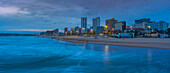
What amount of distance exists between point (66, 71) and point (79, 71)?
960 millimetres

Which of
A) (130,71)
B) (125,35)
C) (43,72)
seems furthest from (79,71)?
(125,35)

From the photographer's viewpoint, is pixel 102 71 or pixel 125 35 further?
pixel 125 35

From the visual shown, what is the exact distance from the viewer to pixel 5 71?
32.8 ft

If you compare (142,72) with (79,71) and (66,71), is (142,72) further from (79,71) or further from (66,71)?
(66,71)

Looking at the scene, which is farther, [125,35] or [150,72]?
[125,35]

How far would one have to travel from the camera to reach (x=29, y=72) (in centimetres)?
958

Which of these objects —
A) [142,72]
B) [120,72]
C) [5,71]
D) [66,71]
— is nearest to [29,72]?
[5,71]

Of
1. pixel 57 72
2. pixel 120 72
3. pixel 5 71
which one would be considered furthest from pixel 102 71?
pixel 5 71

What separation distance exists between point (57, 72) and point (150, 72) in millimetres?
6430

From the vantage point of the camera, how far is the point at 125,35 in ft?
265

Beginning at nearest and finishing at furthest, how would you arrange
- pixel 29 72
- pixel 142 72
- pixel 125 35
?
pixel 142 72
pixel 29 72
pixel 125 35

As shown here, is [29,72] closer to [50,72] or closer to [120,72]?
[50,72]

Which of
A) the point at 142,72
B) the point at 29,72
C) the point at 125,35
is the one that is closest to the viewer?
the point at 142,72

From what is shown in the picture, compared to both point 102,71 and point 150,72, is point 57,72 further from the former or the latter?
point 150,72
